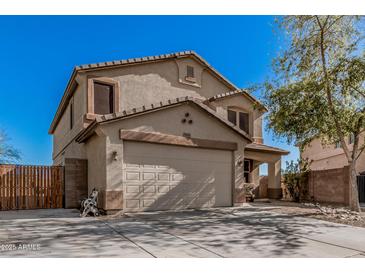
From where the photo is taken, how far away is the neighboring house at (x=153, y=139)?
11078 millimetres

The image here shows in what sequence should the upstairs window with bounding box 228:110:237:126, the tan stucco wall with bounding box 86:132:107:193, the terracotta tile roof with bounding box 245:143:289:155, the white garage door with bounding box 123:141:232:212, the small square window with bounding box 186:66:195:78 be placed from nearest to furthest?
the tan stucco wall with bounding box 86:132:107:193
the white garage door with bounding box 123:141:232:212
the terracotta tile roof with bounding box 245:143:289:155
the small square window with bounding box 186:66:195:78
the upstairs window with bounding box 228:110:237:126

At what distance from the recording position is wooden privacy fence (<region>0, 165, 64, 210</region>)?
12.8 m

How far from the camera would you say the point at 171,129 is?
12.3 metres

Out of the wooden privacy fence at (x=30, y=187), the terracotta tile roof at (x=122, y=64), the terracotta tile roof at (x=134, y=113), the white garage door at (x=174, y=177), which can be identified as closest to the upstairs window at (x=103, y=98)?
the terracotta tile roof at (x=122, y=64)

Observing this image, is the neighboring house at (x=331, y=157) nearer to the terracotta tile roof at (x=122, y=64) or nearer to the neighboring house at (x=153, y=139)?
the neighboring house at (x=153, y=139)

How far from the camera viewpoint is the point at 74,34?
10734 mm

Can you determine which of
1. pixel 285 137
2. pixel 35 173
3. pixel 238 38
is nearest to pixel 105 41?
pixel 238 38

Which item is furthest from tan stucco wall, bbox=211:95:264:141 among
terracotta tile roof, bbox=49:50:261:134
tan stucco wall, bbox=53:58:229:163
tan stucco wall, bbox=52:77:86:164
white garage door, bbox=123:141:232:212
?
tan stucco wall, bbox=52:77:86:164

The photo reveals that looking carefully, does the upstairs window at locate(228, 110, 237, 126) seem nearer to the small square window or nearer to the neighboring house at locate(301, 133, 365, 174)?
the small square window

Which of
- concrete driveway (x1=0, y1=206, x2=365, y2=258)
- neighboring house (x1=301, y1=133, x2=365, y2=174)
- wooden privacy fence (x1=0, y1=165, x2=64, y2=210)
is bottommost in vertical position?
concrete driveway (x1=0, y1=206, x2=365, y2=258)

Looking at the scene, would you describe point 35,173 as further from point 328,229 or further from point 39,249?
point 328,229

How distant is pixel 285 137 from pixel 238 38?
473cm

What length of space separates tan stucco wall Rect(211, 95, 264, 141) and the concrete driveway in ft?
31.3

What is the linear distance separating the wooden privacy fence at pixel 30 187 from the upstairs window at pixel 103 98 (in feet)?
10.7
